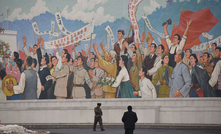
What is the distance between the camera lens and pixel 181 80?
19.2 m

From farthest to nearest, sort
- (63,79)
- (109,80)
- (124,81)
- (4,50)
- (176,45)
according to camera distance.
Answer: (4,50), (63,79), (109,80), (124,81), (176,45)

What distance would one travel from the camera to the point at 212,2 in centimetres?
1917

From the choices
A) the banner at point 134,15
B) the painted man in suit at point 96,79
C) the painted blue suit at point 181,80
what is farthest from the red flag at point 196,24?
the painted man in suit at point 96,79

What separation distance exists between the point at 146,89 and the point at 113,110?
1986mm

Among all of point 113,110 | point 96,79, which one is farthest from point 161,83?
point 96,79

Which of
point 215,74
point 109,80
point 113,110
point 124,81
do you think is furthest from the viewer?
point 109,80

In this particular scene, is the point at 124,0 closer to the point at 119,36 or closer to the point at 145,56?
the point at 119,36

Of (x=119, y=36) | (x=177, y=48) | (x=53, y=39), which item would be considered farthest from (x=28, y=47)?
(x=177, y=48)

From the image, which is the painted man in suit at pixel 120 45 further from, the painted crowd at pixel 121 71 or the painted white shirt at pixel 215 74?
the painted white shirt at pixel 215 74

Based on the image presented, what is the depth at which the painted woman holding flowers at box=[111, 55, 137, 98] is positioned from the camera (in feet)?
65.1

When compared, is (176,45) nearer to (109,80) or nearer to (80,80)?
(109,80)

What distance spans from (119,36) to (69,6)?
10.6 feet

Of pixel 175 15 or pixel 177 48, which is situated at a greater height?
pixel 175 15

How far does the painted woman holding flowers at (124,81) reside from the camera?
1983cm
